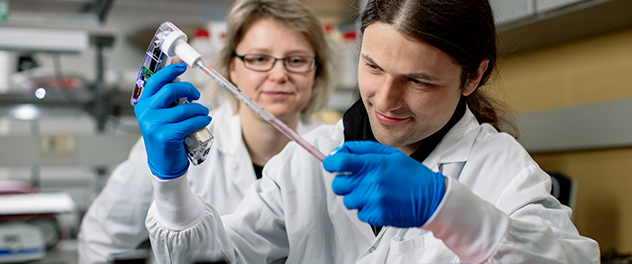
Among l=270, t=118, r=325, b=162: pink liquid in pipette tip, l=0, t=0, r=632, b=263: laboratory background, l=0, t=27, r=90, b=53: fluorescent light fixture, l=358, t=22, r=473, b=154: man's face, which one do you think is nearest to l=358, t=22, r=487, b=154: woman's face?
l=358, t=22, r=473, b=154: man's face

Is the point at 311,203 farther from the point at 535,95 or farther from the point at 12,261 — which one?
the point at 535,95

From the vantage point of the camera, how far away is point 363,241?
1.02 metres

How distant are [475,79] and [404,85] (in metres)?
0.20

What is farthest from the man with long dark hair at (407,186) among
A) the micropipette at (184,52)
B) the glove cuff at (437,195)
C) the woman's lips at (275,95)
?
the woman's lips at (275,95)

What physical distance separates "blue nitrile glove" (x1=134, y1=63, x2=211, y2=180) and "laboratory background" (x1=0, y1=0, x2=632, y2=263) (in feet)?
0.75

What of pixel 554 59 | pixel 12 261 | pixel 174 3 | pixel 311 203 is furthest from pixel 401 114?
pixel 174 3

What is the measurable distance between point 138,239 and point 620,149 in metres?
1.65

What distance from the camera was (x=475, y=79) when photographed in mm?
1014

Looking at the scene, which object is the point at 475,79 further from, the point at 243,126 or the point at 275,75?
the point at 243,126

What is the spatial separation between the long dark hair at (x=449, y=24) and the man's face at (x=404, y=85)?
0.05ft

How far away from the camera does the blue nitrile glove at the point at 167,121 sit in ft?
2.80

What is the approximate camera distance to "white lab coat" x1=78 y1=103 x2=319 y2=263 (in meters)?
1.50

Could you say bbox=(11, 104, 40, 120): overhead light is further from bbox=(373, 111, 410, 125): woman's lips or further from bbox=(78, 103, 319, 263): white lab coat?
bbox=(373, 111, 410, 125): woman's lips

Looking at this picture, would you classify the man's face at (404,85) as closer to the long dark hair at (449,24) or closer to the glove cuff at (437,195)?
the long dark hair at (449,24)
